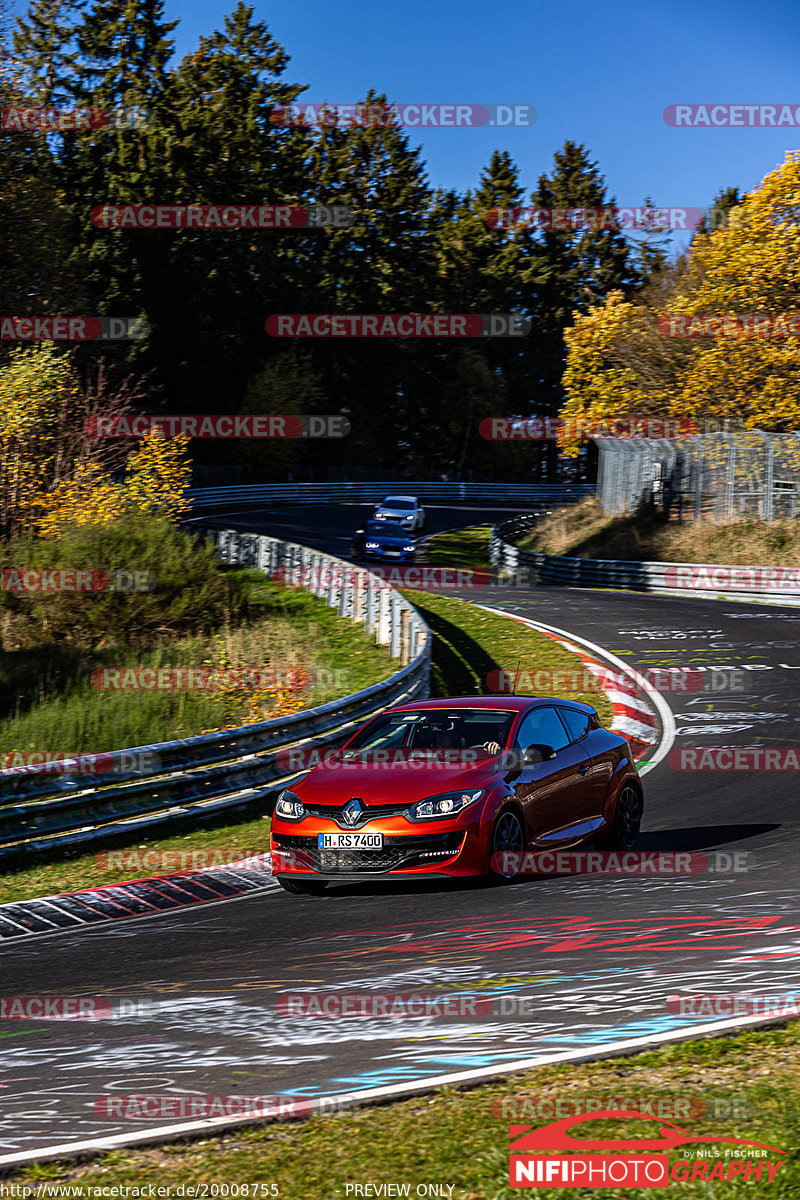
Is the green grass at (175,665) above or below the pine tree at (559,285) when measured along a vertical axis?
below

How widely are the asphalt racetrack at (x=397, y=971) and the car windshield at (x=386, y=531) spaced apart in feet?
99.3

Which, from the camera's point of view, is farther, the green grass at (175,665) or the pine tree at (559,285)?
the pine tree at (559,285)

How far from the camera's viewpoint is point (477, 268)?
91.7m

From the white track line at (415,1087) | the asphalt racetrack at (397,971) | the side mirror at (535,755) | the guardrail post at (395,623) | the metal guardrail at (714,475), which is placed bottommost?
the asphalt racetrack at (397,971)

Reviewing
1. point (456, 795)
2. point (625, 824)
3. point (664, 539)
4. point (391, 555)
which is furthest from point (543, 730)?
point (391, 555)

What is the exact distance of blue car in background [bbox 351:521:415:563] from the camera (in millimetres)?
41969

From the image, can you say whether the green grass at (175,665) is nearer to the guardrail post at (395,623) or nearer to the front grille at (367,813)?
the guardrail post at (395,623)

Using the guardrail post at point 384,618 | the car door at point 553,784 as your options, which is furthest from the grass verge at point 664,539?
the car door at point 553,784

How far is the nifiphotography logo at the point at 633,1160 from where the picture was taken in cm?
398

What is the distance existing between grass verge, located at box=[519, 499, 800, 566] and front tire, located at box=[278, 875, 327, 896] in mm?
26115

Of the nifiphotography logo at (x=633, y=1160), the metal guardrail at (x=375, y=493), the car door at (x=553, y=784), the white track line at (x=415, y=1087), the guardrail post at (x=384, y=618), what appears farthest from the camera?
the metal guardrail at (x=375, y=493)

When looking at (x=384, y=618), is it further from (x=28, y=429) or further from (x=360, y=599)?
(x=28, y=429)

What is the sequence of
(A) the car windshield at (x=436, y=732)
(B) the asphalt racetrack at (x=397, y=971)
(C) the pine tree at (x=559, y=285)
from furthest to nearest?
1. (C) the pine tree at (x=559, y=285)
2. (A) the car windshield at (x=436, y=732)
3. (B) the asphalt racetrack at (x=397, y=971)

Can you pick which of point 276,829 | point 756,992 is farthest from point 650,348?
point 756,992
